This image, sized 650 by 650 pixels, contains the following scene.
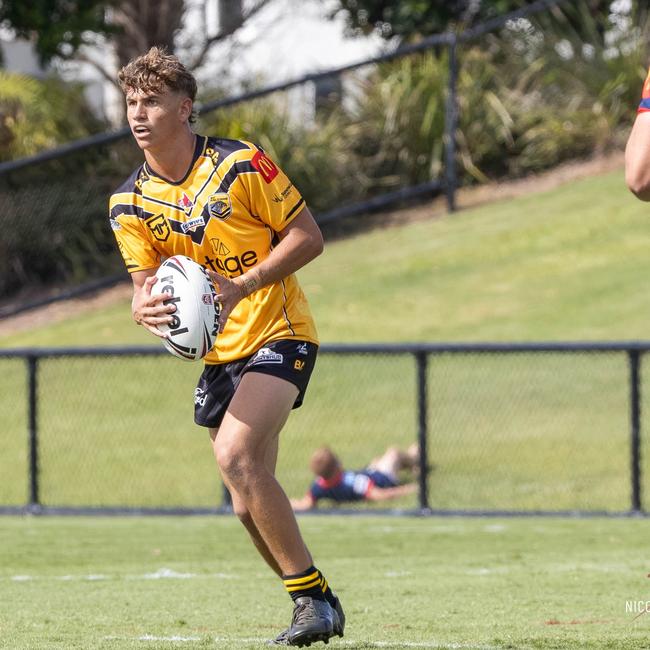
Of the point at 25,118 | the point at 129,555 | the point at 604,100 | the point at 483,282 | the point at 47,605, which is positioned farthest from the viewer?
the point at 604,100

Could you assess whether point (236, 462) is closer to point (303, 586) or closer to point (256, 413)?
point (256, 413)

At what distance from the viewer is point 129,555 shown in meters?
8.94

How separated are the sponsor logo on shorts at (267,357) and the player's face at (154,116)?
0.90m

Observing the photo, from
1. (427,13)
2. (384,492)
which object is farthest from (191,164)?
(427,13)

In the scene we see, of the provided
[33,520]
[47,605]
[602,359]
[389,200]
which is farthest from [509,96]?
[47,605]

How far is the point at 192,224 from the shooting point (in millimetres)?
5172

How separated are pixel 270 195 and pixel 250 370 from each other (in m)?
0.69

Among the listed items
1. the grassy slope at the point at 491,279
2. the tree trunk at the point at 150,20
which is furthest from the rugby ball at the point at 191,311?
the tree trunk at the point at 150,20

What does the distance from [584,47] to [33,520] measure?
13153 millimetres

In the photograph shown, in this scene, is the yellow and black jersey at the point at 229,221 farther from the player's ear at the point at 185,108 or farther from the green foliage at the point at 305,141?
the green foliage at the point at 305,141

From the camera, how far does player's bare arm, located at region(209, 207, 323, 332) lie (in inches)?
196

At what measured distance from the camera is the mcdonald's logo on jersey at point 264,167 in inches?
203

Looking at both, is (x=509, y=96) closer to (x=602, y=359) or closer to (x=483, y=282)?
(x=483, y=282)

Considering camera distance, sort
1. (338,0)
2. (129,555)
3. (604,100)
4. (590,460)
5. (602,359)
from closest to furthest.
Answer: (129,555) → (590,460) → (602,359) → (604,100) → (338,0)
